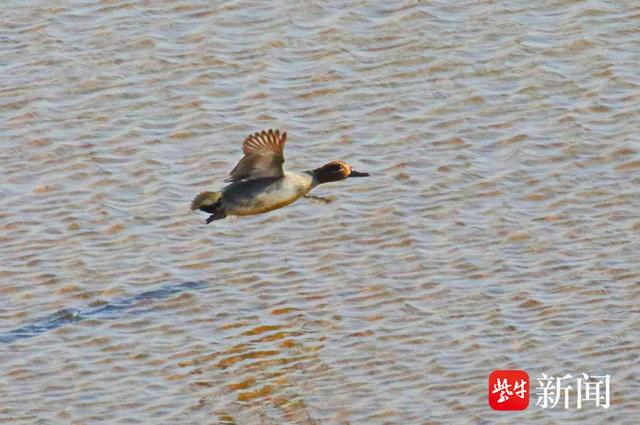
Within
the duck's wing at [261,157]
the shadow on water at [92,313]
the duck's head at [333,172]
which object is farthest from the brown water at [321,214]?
the duck's wing at [261,157]

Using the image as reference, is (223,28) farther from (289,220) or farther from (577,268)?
(577,268)

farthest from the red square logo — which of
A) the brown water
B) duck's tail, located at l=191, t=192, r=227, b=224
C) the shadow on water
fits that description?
the shadow on water

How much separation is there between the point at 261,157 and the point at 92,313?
1.44 m

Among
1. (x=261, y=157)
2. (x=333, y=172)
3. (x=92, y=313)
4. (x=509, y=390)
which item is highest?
(x=261, y=157)

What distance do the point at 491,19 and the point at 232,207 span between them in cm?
443

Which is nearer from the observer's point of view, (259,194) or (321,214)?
(259,194)

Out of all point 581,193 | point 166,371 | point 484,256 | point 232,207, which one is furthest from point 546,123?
point 166,371

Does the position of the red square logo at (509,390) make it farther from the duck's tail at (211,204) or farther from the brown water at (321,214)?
the duck's tail at (211,204)

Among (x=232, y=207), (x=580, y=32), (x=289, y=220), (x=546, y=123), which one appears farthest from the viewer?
(x=580, y=32)

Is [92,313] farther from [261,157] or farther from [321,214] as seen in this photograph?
[321,214]

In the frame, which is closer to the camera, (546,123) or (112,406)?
(112,406)

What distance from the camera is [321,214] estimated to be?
12.5 metres

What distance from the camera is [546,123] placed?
1346cm

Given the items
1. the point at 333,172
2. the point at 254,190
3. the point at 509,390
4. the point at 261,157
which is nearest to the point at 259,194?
the point at 254,190
